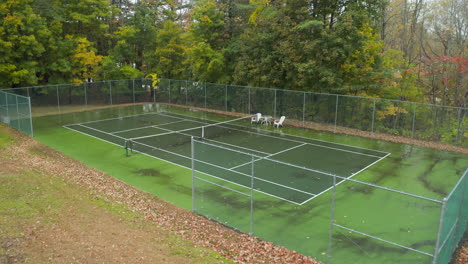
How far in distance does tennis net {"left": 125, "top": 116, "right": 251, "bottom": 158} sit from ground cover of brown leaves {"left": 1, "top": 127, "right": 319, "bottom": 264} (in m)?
3.35

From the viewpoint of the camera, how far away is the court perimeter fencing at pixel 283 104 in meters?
21.1

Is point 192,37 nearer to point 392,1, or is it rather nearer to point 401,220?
point 392,1

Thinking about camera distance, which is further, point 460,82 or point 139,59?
point 139,59

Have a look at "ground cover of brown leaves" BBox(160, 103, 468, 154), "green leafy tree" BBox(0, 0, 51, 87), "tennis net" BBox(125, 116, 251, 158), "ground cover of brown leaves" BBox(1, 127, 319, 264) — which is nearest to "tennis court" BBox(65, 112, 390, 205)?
"tennis net" BBox(125, 116, 251, 158)

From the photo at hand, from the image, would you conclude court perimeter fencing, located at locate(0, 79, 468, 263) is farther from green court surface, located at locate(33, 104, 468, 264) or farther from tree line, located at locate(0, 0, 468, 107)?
tree line, located at locate(0, 0, 468, 107)

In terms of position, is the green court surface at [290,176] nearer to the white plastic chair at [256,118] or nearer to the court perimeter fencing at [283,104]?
the white plastic chair at [256,118]

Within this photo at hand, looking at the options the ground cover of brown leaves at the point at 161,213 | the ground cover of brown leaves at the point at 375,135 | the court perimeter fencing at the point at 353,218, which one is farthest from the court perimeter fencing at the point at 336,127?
the ground cover of brown leaves at the point at 161,213

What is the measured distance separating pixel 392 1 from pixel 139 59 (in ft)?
83.0

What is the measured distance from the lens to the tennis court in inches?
591

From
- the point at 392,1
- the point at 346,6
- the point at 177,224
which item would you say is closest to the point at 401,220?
the point at 177,224

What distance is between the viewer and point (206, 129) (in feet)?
80.4

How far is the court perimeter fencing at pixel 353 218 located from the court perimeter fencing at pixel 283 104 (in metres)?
9.30

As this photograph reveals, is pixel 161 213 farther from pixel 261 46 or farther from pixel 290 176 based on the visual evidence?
pixel 261 46

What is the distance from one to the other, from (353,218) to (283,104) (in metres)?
15.8
